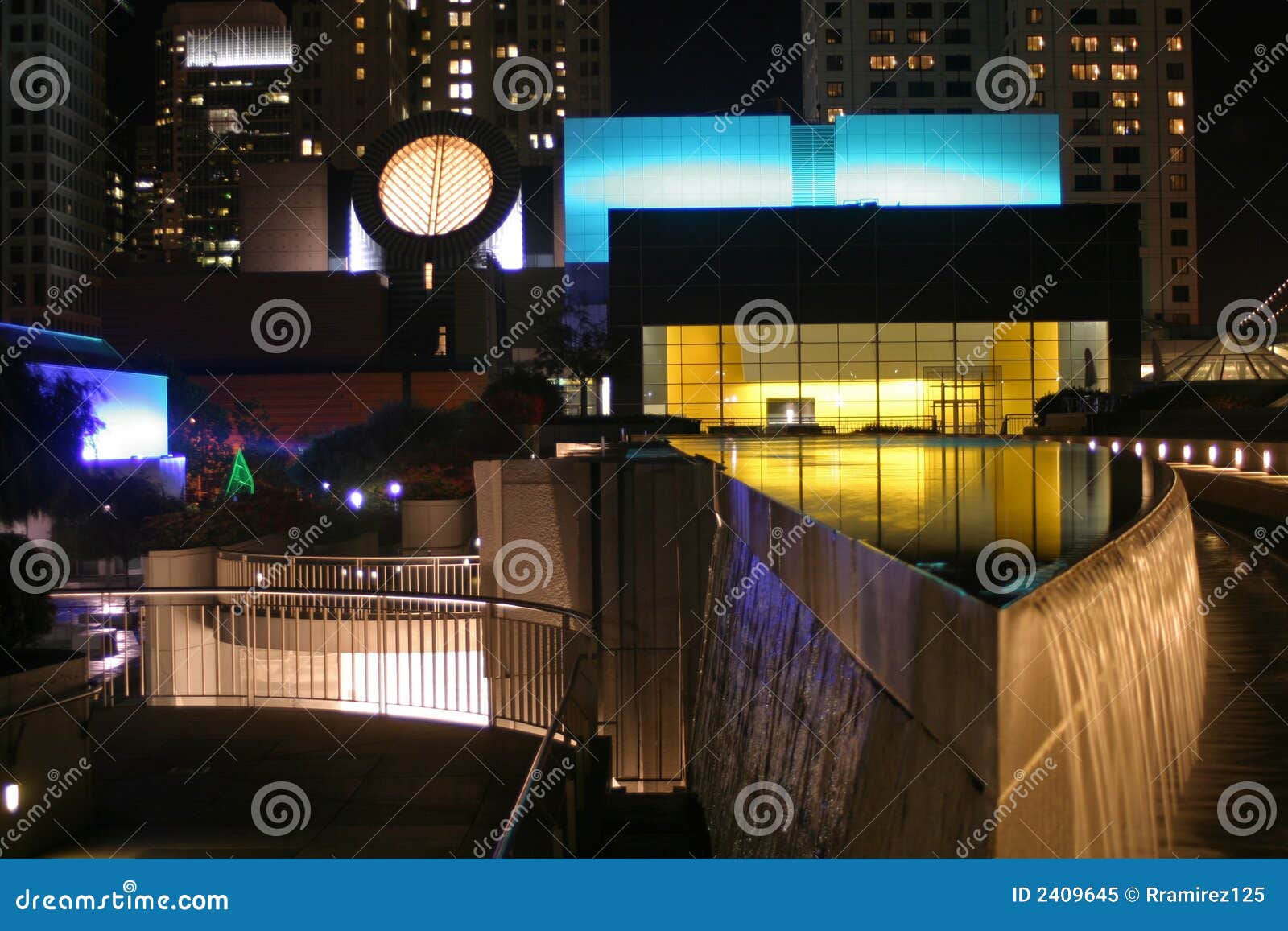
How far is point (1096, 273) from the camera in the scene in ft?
154

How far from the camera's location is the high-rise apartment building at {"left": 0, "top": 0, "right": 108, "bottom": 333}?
456ft

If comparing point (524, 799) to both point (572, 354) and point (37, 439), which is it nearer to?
point (37, 439)

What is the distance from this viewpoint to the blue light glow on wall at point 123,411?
28.3 meters

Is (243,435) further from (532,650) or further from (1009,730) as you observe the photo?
(1009,730)

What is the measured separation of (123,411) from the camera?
31.2 meters

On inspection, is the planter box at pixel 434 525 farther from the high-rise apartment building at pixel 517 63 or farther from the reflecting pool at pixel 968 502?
the high-rise apartment building at pixel 517 63

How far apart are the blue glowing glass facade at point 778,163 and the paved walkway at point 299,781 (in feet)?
162

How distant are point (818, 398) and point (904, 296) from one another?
5.45 meters

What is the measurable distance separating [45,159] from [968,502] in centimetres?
16154

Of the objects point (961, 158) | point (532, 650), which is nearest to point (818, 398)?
point (961, 158)

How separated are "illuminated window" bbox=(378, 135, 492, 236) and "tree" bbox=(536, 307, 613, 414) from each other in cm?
567

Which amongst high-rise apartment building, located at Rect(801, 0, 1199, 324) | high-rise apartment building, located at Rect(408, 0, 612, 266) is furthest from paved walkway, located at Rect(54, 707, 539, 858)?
high-rise apartment building, located at Rect(408, 0, 612, 266)

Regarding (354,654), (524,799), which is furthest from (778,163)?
(524,799)

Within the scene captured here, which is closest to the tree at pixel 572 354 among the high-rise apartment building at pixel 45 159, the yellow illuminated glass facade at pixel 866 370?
the yellow illuminated glass facade at pixel 866 370
